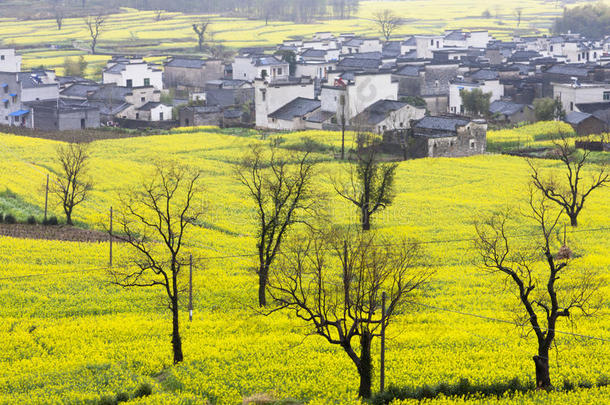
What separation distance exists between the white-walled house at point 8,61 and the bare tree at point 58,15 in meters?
68.3

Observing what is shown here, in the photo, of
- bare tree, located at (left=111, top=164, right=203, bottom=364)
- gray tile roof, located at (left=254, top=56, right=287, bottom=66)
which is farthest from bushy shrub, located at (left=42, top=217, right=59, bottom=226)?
gray tile roof, located at (left=254, top=56, right=287, bottom=66)

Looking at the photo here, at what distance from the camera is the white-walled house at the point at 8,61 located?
4200 inches

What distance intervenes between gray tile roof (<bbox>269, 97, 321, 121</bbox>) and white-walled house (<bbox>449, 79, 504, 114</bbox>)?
16507mm

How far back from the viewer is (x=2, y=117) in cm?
9112

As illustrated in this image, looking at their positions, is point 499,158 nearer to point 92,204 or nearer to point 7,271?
point 92,204

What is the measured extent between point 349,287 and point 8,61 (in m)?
92.2

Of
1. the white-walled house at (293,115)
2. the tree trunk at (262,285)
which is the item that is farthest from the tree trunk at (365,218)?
the white-walled house at (293,115)

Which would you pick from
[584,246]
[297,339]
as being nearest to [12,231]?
[297,339]

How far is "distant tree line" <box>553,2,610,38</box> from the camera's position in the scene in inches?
6673

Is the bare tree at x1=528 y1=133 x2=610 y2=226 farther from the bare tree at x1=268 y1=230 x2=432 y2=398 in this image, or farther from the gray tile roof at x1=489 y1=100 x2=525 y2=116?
the gray tile roof at x1=489 y1=100 x2=525 y2=116

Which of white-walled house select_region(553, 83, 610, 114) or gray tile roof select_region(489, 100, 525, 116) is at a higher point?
white-walled house select_region(553, 83, 610, 114)

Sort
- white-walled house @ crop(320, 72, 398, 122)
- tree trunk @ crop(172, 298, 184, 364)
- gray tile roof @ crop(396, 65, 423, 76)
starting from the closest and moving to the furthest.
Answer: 1. tree trunk @ crop(172, 298, 184, 364)
2. white-walled house @ crop(320, 72, 398, 122)
3. gray tile roof @ crop(396, 65, 423, 76)

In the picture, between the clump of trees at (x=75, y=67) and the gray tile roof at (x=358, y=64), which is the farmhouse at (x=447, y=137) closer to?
the gray tile roof at (x=358, y=64)

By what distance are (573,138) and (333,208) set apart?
34.3 m
